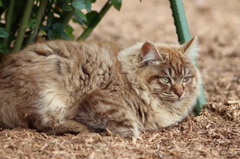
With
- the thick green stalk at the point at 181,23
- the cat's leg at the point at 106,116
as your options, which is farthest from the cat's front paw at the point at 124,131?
the thick green stalk at the point at 181,23

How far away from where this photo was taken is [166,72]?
3.48 meters

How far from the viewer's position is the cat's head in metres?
3.49

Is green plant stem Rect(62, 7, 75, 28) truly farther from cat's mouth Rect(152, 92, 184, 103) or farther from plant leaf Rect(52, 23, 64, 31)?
cat's mouth Rect(152, 92, 184, 103)

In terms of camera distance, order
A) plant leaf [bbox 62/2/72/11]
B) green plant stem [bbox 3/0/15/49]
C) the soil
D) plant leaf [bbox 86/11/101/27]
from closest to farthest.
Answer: the soil
plant leaf [bbox 62/2/72/11]
green plant stem [bbox 3/0/15/49]
plant leaf [bbox 86/11/101/27]

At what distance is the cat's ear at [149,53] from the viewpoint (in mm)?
3426

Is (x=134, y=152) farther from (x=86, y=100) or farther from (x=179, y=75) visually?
(x=179, y=75)

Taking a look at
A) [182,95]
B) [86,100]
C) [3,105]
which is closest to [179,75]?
[182,95]

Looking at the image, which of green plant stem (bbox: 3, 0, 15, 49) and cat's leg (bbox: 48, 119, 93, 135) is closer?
cat's leg (bbox: 48, 119, 93, 135)

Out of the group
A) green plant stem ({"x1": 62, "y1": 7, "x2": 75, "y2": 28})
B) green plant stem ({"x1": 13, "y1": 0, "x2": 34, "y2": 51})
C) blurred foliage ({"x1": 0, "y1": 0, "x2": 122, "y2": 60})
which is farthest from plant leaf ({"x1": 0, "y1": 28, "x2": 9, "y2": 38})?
green plant stem ({"x1": 62, "y1": 7, "x2": 75, "y2": 28})

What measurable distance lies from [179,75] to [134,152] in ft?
3.54

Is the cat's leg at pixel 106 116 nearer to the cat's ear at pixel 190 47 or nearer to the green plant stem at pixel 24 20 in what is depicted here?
the cat's ear at pixel 190 47

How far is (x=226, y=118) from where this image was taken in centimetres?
377

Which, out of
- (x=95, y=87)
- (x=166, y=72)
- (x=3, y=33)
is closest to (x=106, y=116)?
(x=95, y=87)

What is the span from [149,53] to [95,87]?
665 mm
